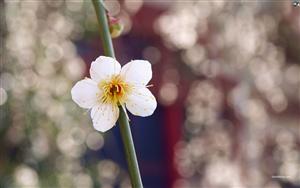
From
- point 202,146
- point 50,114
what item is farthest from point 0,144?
point 202,146

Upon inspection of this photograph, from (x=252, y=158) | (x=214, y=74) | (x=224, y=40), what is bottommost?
(x=252, y=158)

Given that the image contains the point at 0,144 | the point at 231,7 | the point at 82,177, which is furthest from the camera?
the point at 231,7

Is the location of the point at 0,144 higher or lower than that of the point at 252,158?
higher

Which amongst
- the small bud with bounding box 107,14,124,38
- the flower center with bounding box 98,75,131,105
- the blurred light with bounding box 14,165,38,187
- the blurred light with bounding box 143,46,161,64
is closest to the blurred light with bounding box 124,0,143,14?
the blurred light with bounding box 143,46,161,64

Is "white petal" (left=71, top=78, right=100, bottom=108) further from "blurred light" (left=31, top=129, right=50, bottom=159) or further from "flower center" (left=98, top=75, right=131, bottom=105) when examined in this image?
"blurred light" (left=31, top=129, right=50, bottom=159)

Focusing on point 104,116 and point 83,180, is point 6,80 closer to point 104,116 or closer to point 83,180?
point 83,180

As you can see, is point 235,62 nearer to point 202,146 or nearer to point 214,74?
point 214,74

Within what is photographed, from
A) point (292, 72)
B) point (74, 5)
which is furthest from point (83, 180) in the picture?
point (292, 72)
